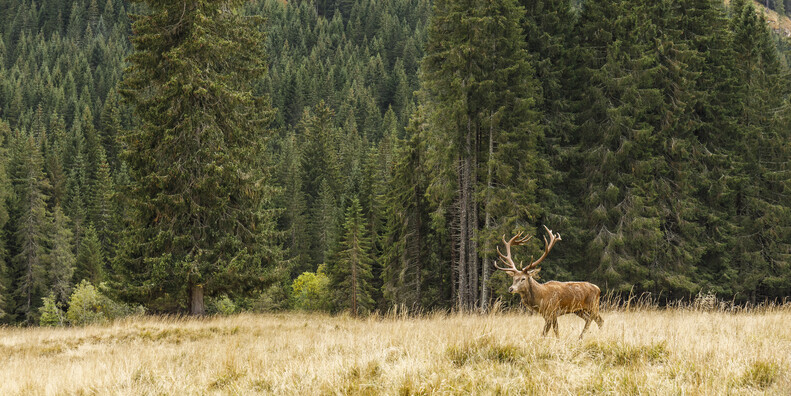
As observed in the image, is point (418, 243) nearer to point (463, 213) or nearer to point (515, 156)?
point (463, 213)

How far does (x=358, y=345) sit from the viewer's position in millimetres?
6805

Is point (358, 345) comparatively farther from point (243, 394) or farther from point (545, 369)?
point (545, 369)

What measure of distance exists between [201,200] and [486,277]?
1129 centimetres

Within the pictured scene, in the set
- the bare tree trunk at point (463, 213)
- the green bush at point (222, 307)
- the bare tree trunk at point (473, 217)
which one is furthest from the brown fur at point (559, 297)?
the green bush at point (222, 307)

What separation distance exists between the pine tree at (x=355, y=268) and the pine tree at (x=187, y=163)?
23.0 meters

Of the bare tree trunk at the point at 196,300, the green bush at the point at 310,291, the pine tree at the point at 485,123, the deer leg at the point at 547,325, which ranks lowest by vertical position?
the green bush at the point at 310,291

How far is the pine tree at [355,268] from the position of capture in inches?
1564

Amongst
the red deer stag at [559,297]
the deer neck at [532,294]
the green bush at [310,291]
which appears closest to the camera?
the red deer stag at [559,297]

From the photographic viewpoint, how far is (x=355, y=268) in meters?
39.9

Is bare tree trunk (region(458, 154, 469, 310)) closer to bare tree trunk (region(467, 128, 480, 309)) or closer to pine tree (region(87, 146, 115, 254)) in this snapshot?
bare tree trunk (region(467, 128, 480, 309))

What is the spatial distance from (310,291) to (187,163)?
44.4 meters

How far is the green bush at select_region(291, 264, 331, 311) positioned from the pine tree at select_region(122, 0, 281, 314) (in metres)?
37.8

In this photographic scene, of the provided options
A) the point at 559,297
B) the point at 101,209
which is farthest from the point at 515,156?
the point at 101,209

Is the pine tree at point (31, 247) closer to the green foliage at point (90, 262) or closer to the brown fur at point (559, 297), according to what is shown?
A: the green foliage at point (90, 262)
